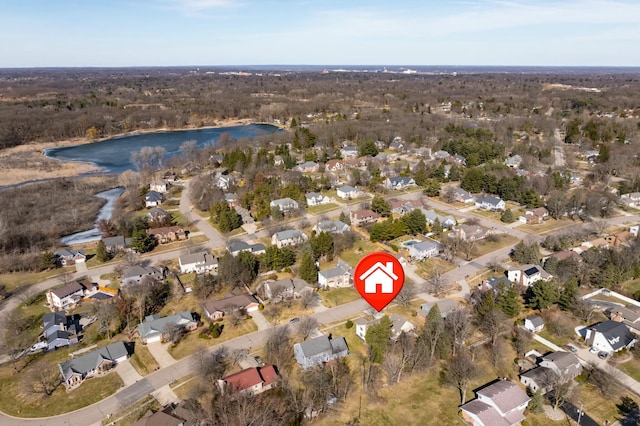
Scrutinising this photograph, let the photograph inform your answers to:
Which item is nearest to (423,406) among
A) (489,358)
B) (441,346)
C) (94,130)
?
(441,346)

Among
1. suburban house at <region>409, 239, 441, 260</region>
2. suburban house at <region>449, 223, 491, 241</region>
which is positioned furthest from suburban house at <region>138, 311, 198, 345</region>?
suburban house at <region>449, 223, 491, 241</region>

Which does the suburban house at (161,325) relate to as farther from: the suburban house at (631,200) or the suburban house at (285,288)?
the suburban house at (631,200)

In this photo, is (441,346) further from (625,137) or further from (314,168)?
(625,137)

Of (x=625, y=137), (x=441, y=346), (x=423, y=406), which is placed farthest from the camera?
(x=625, y=137)

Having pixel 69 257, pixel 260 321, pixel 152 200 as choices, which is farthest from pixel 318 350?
pixel 152 200

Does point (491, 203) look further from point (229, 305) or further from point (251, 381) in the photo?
point (251, 381)

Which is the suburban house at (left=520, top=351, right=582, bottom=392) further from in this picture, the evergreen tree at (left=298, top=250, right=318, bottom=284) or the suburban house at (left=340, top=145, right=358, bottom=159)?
the suburban house at (left=340, top=145, right=358, bottom=159)
